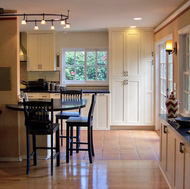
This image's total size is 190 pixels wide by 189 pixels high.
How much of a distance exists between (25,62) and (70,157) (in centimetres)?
349

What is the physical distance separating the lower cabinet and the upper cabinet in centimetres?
398

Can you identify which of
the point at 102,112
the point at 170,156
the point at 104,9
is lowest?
the point at 170,156

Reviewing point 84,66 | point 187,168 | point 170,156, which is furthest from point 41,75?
point 187,168

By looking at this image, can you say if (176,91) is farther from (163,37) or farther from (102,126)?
(102,126)

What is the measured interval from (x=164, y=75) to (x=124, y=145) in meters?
1.67

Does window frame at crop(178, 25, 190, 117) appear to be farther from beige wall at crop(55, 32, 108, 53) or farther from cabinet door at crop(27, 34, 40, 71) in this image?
cabinet door at crop(27, 34, 40, 71)

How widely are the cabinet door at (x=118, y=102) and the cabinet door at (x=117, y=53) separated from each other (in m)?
0.20

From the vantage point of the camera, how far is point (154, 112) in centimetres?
716

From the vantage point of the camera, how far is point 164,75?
641 cm

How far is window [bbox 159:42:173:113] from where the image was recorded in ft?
19.0

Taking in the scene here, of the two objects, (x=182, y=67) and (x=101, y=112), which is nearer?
(x=182, y=67)

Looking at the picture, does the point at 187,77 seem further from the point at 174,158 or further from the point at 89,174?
the point at 89,174

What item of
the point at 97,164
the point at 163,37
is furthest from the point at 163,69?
the point at 97,164

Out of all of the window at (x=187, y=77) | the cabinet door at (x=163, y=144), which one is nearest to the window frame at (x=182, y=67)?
the window at (x=187, y=77)
